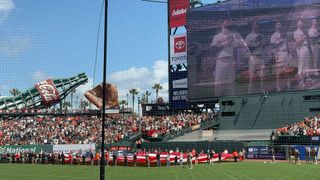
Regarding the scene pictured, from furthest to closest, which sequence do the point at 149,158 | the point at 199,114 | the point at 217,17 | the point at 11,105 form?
the point at 11,105, the point at 199,114, the point at 217,17, the point at 149,158

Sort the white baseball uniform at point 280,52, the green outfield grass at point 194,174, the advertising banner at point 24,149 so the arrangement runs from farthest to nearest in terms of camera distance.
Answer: the advertising banner at point 24,149 < the white baseball uniform at point 280,52 < the green outfield grass at point 194,174

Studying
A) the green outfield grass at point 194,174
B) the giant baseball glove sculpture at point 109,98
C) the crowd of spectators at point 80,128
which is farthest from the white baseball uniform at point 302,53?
the giant baseball glove sculpture at point 109,98

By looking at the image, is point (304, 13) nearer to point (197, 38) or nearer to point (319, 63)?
point (319, 63)

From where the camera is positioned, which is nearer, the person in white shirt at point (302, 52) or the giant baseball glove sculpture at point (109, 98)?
the person in white shirt at point (302, 52)

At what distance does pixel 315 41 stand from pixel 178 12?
64.0ft

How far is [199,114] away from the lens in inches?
2320

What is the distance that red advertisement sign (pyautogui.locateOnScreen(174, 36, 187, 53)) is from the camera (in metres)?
59.5

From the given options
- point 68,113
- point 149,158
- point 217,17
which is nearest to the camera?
point 149,158

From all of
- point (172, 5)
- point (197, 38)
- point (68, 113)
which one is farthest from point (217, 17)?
point (68, 113)

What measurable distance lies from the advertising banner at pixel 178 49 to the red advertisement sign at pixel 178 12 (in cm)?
155

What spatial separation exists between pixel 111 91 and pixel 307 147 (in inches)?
1554

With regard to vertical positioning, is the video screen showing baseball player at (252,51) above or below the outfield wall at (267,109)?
above

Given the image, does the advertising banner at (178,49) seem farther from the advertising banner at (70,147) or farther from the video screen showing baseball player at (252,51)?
the advertising banner at (70,147)

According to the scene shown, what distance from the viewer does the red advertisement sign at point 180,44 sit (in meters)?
59.5
